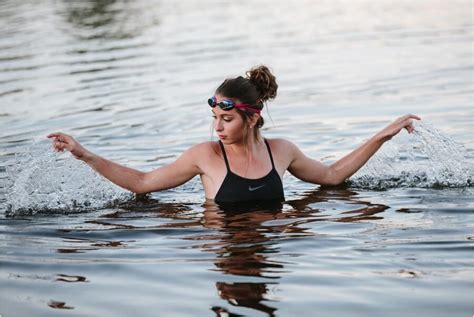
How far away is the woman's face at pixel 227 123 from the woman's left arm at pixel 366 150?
117 centimetres

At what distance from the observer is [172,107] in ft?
40.6

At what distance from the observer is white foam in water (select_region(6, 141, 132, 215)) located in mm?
7473

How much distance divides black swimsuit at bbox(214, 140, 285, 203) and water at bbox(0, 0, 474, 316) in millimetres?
168

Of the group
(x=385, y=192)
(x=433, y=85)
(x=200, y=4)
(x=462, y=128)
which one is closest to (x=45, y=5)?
(x=200, y=4)

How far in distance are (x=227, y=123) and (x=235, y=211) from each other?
28.1 inches

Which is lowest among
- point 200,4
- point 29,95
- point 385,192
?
point 385,192

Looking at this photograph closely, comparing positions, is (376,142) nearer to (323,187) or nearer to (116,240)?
(323,187)

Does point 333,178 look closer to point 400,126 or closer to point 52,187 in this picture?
point 400,126

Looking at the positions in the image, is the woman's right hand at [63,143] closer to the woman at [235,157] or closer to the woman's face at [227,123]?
the woman at [235,157]

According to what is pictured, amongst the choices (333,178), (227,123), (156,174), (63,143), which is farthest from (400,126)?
(63,143)

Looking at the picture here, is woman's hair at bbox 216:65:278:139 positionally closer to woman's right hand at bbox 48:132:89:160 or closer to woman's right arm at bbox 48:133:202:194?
woman's right arm at bbox 48:133:202:194

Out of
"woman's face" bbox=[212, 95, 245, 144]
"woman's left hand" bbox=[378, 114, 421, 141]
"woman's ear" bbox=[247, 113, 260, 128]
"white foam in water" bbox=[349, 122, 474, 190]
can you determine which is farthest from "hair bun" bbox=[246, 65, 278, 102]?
"white foam in water" bbox=[349, 122, 474, 190]

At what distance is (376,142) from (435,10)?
579 inches

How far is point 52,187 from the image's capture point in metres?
7.83
